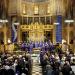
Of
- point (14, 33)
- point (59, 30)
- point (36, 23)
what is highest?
point (36, 23)

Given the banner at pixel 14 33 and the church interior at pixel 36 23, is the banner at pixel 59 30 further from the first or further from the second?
the banner at pixel 14 33

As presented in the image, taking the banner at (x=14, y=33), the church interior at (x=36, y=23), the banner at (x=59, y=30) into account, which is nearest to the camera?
the church interior at (x=36, y=23)

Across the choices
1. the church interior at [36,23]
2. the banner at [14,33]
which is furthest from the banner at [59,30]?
the banner at [14,33]

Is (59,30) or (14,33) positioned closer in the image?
(14,33)

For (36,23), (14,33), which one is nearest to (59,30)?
(36,23)

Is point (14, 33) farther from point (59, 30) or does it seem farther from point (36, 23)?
point (59, 30)

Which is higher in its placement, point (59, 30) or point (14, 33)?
point (59, 30)

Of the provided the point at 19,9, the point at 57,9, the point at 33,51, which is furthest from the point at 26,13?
the point at 33,51

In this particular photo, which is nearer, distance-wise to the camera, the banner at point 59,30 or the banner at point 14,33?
the banner at point 14,33

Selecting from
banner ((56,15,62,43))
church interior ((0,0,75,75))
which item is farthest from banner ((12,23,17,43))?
banner ((56,15,62,43))

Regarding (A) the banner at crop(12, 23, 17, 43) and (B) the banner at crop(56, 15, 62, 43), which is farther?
(B) the banner at crop(56, 15, 62, 43)

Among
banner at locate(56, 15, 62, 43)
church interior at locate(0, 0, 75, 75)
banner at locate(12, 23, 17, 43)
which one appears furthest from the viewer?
banner at locate(56, 15, 62, 43)

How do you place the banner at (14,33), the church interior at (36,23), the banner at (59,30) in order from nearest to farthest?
the church interior at (36,23), the banner at (14,33), the banner at (59,30)

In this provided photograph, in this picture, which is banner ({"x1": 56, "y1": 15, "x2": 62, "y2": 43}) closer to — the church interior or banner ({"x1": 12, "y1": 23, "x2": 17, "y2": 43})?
the church interior
